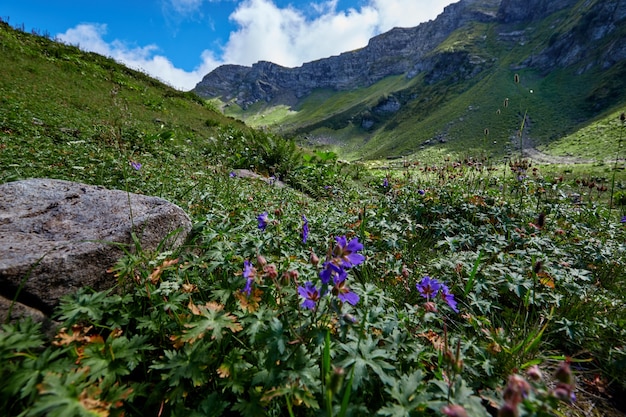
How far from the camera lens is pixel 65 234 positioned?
7.40ft

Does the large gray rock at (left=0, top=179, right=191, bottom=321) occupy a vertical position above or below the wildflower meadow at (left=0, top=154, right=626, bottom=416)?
above

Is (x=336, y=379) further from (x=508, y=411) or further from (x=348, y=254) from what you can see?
(x=348, y=254)

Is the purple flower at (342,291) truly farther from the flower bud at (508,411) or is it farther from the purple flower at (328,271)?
the flower bud at (508,411)

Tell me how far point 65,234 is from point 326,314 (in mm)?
2208

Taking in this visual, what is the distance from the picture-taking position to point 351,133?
386 feet

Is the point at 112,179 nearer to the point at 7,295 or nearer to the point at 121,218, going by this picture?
the point at 121,218

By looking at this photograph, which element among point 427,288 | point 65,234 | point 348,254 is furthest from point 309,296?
point 65,234

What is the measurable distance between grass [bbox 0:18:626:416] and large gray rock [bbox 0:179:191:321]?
0.16m

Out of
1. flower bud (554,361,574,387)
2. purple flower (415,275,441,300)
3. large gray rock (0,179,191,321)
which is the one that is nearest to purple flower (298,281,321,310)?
purple flower (415,275,441,300)

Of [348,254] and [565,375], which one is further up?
[348,254]

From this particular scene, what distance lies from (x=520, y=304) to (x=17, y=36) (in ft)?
58.4

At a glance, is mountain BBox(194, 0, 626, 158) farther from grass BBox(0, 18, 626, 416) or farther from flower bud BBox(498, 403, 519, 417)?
flower bud BBox(498, 403, 519, 417)

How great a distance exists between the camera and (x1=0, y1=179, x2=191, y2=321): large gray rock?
170cm

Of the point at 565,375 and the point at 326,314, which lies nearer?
the point at 565,375
